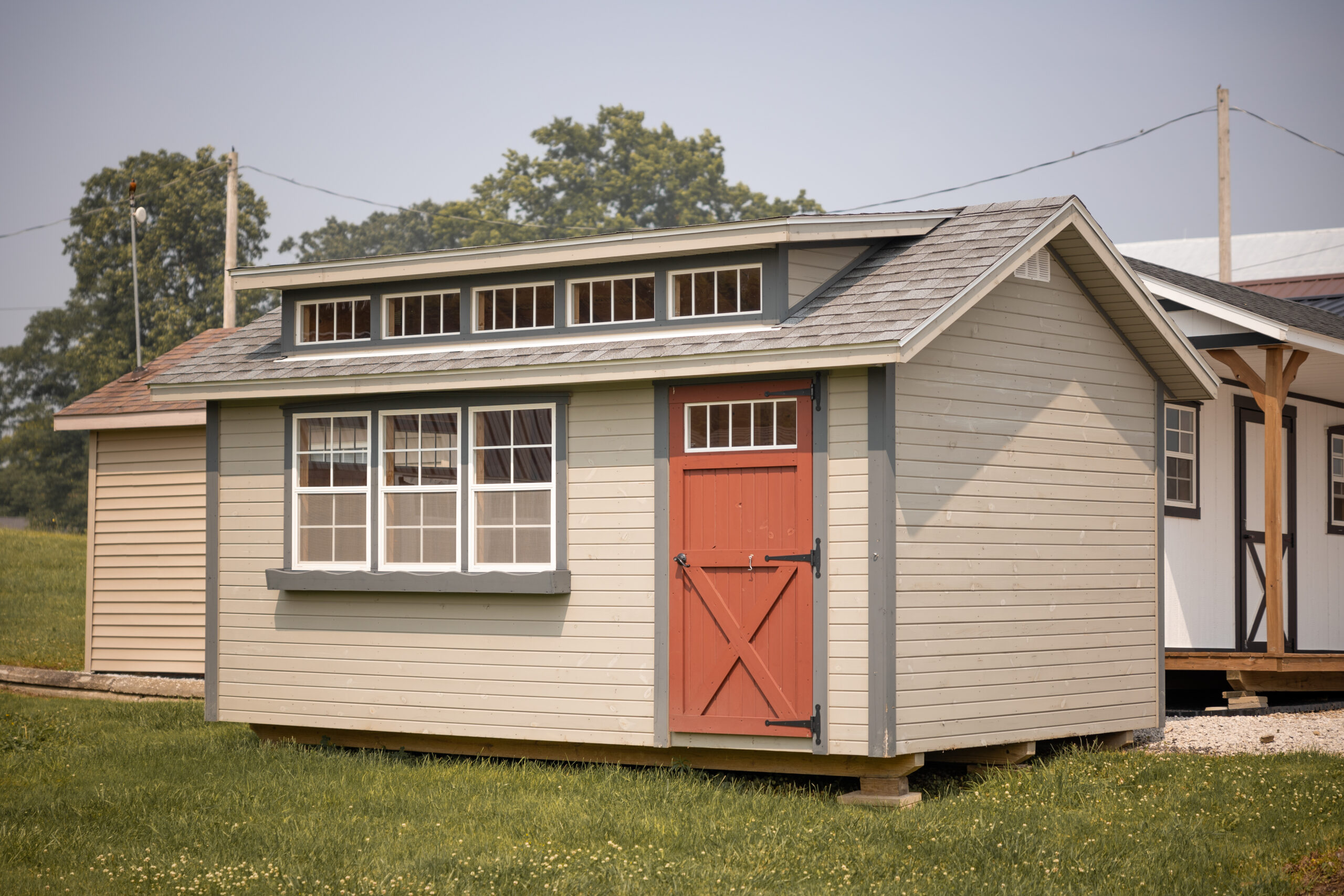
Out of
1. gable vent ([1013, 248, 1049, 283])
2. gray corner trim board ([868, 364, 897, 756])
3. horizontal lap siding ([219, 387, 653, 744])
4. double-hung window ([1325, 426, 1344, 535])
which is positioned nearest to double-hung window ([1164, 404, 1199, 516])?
double-hung window ([1325, 426, 1344, 535])

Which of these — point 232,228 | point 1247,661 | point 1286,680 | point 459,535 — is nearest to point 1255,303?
point 1247,661

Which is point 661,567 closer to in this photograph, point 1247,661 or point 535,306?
point 535,306

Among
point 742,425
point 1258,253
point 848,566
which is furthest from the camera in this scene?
point 1258,253

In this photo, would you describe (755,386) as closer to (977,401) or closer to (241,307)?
(977,401)

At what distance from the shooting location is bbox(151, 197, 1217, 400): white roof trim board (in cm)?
880

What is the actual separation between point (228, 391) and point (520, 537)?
113 inches

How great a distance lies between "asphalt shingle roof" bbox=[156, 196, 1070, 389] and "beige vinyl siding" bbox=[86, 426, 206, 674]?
4413mm

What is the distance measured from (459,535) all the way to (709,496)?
208cm

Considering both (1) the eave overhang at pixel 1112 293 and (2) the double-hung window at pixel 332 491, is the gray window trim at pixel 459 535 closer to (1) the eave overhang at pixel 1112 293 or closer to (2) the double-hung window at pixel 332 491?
(2) the double-hung window at pixel 332 491

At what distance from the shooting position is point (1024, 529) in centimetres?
970

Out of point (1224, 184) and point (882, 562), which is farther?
point (1224, 184)

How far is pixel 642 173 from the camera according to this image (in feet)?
162

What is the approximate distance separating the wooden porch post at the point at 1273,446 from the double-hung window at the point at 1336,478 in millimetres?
3144

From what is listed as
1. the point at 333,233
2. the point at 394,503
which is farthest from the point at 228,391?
the point at 333,233
